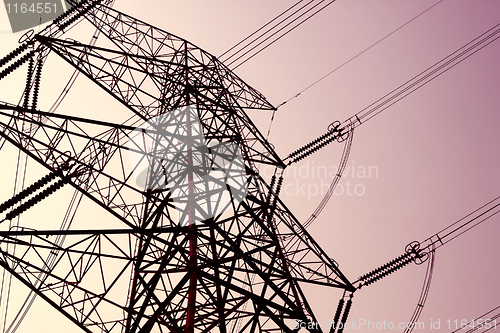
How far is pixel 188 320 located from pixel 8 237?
452 centimetres

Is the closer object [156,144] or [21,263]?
[21,263]

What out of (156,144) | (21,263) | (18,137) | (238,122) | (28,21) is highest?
(28,21)

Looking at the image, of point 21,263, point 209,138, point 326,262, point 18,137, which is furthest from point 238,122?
point 21,263

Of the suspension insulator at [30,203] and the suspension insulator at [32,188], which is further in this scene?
the suspension insulator at [30,203]

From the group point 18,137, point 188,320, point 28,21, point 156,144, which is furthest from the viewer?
point 28,21

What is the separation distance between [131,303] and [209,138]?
5.19m

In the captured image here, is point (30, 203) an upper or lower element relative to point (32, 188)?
lower

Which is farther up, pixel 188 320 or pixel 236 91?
pixel 236 91

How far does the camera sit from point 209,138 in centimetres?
1359

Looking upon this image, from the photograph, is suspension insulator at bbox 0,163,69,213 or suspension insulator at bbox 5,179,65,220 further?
suspension insulator at bbox 5,179,65,220

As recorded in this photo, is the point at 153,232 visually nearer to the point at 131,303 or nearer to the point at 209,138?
the point at 131,303

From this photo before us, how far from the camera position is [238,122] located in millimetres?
14750

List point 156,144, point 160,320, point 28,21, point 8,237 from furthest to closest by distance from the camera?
point 28,21 → point 156,144 → point 8,237 → point 160,320

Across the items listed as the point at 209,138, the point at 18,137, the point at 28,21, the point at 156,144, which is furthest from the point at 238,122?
the point at 28,21
